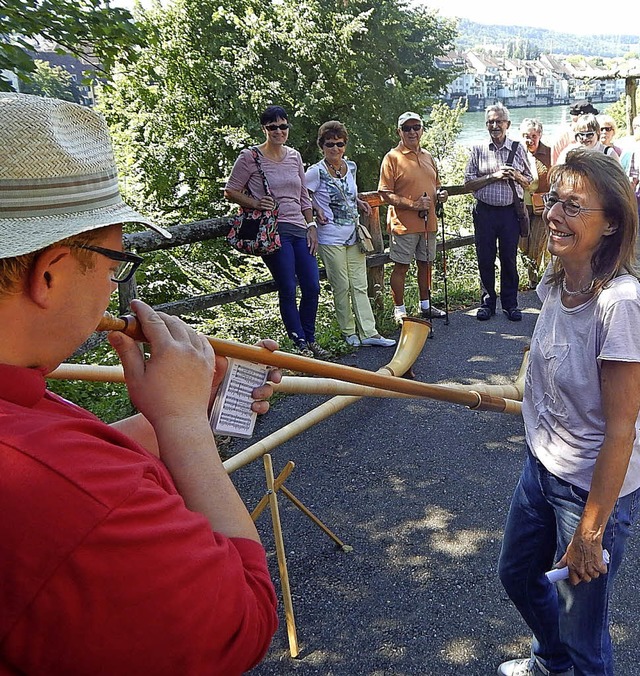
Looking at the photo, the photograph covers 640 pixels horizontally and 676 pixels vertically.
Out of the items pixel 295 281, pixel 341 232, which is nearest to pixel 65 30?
pixel 295 281

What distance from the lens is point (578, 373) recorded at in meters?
1.81

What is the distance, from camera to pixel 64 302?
92 centimetres

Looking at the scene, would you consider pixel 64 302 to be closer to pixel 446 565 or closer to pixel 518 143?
pixel 446 565

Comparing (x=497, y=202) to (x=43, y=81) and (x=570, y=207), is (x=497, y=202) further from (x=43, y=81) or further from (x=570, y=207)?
(x=43, y=81)

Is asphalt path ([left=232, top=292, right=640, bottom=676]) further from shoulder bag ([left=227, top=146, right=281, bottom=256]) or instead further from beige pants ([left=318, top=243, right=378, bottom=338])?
shoulder bag ([left=227, top=146, right=281, bottom=256])

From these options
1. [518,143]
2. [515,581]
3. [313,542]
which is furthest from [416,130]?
[515,581]

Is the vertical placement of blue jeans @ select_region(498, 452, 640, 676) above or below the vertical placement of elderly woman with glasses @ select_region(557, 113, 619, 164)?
below

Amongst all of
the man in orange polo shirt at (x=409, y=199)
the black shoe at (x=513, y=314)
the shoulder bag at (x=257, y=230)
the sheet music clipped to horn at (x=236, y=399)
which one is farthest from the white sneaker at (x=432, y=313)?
the sheet music clipped to horn at (x=236, y=399)

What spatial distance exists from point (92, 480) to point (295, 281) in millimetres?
4874

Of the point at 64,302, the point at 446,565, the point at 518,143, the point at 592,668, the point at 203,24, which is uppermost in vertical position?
the point at 203,24

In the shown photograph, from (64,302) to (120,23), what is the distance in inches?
190

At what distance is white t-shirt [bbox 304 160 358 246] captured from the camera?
580 centimetres

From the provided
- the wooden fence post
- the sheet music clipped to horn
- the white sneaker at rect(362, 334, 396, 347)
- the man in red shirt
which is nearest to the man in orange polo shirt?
the wooden fence post

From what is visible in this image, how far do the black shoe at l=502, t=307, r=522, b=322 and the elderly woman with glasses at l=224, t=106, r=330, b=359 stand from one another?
7.14 feet
